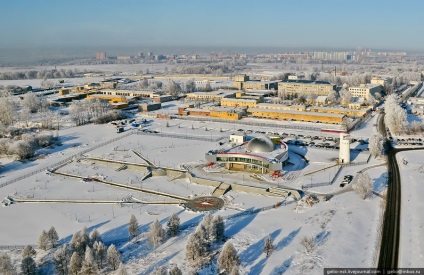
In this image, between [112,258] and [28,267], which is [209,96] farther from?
[28,267]

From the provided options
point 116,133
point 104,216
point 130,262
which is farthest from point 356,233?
point 116,133

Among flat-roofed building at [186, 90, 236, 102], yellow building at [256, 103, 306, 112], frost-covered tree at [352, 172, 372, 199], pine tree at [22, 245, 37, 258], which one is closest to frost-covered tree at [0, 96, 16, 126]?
flat-roofed building at [186, 90, 236, 102]

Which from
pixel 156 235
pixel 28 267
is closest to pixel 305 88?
pixel 156 235

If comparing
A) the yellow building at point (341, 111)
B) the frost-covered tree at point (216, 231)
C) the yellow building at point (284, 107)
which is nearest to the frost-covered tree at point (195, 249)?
the frost-covered tree at point (216, 231)

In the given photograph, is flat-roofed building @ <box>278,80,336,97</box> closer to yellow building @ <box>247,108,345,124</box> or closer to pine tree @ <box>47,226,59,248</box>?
yellow building @ <box>247,108,345,124</box>

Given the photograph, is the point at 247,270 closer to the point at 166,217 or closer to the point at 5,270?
the point at 166,217

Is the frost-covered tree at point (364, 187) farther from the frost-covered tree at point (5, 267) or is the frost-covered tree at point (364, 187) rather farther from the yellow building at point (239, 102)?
the yellow building at point (239, 102)
